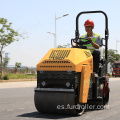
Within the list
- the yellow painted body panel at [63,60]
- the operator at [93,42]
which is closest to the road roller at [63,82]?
the yellow painted body panel at [63,60]

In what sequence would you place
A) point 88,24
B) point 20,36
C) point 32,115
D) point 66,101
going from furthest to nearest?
point 20,36, point 88,24, point 32,115, point 66,101

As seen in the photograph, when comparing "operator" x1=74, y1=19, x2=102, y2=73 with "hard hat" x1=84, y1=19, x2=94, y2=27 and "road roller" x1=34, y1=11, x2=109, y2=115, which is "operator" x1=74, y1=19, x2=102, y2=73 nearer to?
"hard hat" x1=84, y1=19, x2=94, y2=27

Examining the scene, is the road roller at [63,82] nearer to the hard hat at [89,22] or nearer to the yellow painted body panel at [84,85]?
the yellow painted body panel at [84,85]

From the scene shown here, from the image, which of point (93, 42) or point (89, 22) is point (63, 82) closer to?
point (93, 42)

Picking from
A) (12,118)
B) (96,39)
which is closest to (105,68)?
(96,39)

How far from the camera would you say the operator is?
28.5 feet

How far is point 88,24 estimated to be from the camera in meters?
9.09

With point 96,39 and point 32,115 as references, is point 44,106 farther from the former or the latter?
point 96,39

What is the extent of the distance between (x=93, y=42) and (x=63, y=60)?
5.12 feet

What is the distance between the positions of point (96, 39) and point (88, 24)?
47 centimetres

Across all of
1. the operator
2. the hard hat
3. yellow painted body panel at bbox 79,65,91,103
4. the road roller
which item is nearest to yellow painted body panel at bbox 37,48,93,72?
Result: the road roller

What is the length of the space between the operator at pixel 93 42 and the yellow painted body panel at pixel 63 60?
68 cm

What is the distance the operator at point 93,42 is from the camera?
868 centimetres

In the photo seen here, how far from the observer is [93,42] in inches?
347
